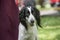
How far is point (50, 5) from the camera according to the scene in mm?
8234

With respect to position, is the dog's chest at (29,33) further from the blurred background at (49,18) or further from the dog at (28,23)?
the blurred background at (49,18)

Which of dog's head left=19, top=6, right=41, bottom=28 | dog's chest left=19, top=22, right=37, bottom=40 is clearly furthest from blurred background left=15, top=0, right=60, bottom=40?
dog's head left=19, top=6, right=41, bottom=28

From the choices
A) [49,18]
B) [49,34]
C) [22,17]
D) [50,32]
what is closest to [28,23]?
[22,17]

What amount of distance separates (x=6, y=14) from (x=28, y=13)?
70 centimetres

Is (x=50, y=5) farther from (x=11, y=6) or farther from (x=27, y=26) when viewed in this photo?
(x=11, y=6)

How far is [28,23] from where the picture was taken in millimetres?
3488

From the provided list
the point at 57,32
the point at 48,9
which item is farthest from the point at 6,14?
the point at 48,9

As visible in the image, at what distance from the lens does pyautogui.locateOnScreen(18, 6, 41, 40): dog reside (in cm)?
340

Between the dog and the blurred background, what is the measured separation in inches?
29.6

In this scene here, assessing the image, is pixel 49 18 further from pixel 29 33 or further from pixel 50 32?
pixel 29 33

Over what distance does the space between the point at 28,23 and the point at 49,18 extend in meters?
3.20

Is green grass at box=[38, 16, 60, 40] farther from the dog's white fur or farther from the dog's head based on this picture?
the dog's head

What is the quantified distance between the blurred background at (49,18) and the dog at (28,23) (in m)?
0.75

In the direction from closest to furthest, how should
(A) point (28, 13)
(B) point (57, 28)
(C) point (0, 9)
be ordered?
(C) point (0, 9), (A) point (28, 13), (B) point (57, 28)
